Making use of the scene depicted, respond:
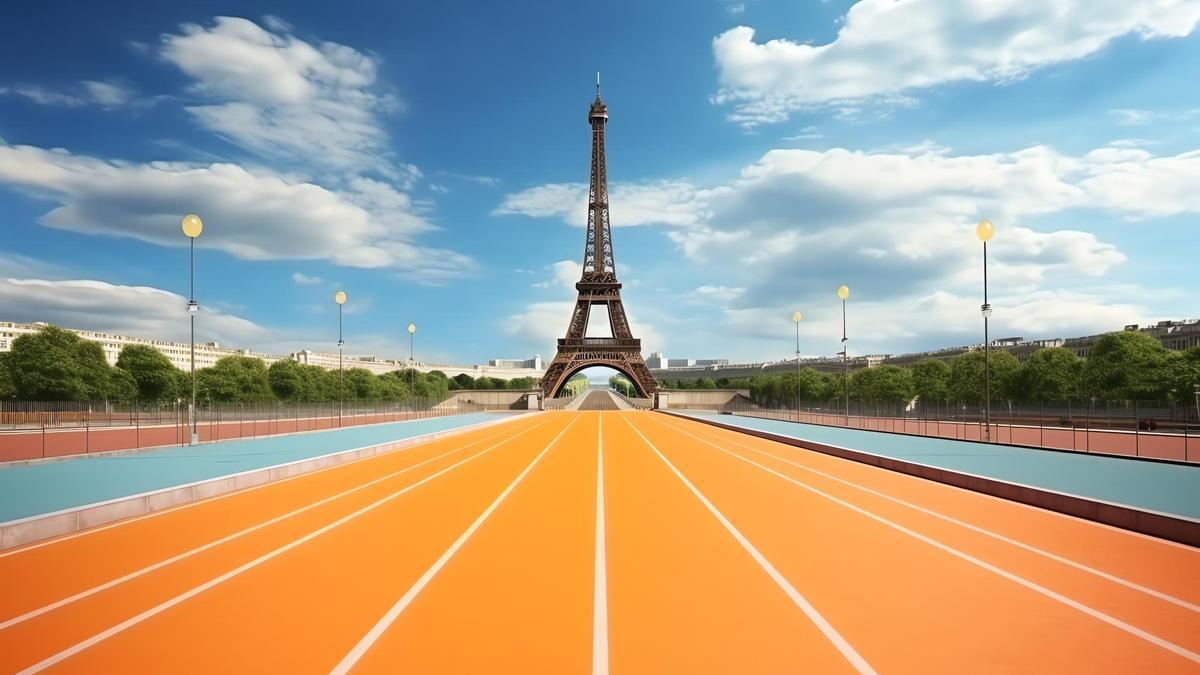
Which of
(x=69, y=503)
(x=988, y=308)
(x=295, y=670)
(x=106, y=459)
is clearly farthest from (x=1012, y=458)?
(x=106, y=459)

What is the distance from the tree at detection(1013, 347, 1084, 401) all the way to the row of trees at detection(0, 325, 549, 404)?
5120 cm

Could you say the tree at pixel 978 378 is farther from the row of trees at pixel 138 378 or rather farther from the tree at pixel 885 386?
the row of trees at pixel 138 378

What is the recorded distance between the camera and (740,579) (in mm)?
6961

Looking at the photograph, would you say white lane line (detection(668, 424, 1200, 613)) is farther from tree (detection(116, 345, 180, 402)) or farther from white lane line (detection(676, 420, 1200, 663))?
tree (detection(116, 345, 180, 402))

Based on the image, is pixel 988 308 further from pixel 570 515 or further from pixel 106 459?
pixel 106 459

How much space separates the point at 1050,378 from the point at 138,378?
7908 cm

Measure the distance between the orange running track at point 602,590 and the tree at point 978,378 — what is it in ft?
204

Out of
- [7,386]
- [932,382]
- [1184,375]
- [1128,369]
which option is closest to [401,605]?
[1184,375]

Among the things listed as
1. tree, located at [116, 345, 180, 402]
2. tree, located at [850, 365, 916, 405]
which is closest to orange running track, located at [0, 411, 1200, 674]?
tree, located at [116, 345, 180, 402]

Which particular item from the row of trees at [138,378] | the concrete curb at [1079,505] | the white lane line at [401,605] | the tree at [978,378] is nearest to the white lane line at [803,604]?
the white lane line at [401,605]

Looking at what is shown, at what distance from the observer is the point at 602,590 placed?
6582mm

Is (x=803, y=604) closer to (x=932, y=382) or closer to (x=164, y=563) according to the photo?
(x=164, y=563)

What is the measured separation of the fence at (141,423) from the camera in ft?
77.7

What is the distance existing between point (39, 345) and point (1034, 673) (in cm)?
6719
